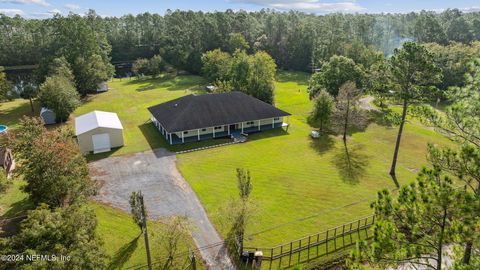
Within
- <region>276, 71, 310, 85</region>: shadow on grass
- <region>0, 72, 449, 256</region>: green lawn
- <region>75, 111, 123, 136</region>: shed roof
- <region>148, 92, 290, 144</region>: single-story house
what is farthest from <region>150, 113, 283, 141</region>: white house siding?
<region>276, 71, 310, 85</region>: shadow on grass

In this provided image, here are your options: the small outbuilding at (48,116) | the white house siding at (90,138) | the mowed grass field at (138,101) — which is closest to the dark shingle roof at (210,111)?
the mowed grass field at (138,101)

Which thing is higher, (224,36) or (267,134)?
(224,36)

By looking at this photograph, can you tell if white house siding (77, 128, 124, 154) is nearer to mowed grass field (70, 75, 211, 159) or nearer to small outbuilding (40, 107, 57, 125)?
mowed grass field (70, 75, 211, 159)

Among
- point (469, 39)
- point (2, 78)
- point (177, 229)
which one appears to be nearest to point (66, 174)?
point (177, 229)

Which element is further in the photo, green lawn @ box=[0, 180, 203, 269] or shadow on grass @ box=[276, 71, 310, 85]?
shadow on grass @ box=[276, 71, 310, 85]

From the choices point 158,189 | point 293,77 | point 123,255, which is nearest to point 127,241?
point 123,255

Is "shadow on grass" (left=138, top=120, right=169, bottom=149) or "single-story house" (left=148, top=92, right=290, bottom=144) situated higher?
"single-story house" (left=148, top=92, right=290, bottom=144)

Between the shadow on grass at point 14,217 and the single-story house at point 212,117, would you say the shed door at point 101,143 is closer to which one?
the single-story house at point 212,117

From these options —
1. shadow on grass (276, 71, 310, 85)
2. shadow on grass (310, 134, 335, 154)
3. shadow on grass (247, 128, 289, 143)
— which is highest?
shadow on grass (276, 71, 310, 85)

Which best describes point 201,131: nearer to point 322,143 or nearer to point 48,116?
point 322,143
